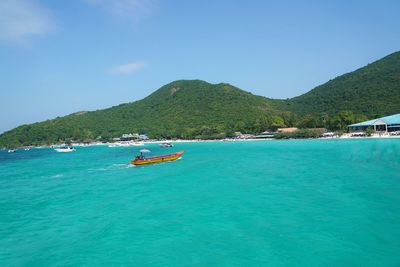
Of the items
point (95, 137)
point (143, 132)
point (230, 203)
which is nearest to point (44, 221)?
point (230, 203)

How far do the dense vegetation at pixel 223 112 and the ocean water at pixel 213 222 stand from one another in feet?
256

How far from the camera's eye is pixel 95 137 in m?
156

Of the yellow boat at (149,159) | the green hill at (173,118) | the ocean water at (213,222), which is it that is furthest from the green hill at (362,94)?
the ocean water at (213,222)

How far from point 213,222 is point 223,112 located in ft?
433

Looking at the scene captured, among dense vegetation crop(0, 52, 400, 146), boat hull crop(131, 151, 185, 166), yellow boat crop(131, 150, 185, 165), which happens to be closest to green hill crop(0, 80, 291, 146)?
dense vegetation crop(0, 52, 400, 146)

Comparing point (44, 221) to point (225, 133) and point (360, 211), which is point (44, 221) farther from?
point (225, 133)

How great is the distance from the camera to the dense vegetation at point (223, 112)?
373 feet

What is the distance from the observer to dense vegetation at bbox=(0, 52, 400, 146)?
113750mm

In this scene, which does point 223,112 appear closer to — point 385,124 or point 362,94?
point 362,94

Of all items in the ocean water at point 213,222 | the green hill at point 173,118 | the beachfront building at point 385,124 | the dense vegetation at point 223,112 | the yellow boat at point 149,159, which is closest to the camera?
the ocean water at point 213,222

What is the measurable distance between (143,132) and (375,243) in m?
138

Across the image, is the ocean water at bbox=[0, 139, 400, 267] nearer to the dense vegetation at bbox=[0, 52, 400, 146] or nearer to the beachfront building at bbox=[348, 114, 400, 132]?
the beachfront building at bbox=[348, 114, 400, 132]

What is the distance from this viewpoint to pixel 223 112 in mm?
148125

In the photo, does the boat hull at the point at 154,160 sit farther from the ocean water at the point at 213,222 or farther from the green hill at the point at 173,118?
the green hill at the point at 173,118
